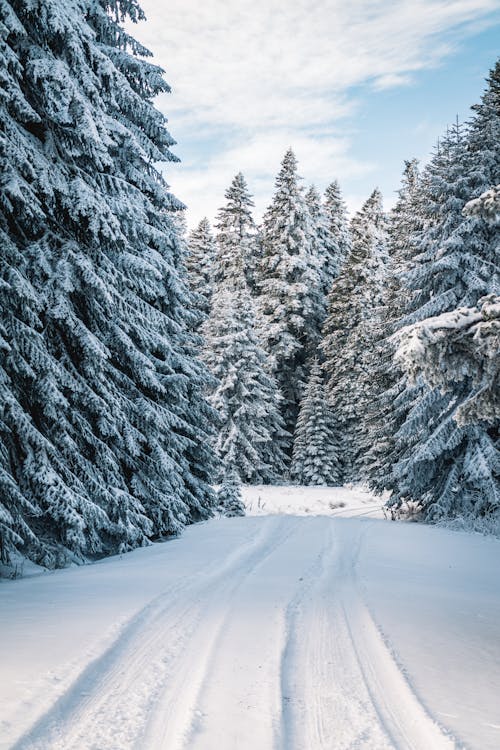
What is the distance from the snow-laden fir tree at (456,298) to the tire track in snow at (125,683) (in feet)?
35.5

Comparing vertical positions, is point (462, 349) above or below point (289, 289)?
below

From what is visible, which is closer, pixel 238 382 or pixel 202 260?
pixel 238 382

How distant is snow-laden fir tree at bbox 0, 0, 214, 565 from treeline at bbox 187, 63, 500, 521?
198 inches

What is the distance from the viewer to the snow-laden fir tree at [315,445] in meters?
31.3

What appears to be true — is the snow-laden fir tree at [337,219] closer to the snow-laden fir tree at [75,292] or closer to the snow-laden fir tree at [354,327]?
the snow-laden fir tree at [354,327]

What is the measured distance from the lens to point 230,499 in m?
18.2

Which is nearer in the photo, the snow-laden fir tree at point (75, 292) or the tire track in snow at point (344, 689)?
the tire track in snow at point (344, 689)

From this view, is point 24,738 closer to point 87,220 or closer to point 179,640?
point 179,640

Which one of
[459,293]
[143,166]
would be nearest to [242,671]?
[143,166]

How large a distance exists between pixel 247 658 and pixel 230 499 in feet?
46.0

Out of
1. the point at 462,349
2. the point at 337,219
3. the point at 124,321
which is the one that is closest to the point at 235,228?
the point at 337,219

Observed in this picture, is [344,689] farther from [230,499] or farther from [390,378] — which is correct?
[390,378]

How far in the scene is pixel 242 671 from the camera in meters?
4.08

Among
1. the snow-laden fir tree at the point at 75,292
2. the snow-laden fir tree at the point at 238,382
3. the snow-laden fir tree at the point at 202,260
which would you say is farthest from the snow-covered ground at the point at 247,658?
the snow-laden fir tree at the point at 202,260
